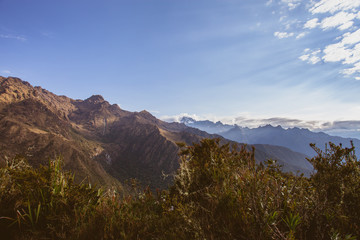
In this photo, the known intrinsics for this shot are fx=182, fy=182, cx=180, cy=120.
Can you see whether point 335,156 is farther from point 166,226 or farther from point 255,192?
point 166,226

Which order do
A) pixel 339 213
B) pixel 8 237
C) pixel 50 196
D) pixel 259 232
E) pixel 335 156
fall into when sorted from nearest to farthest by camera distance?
pixel 259 232 → pixel 339 213 → pixel 8 237 → pixel 50 196 → pixel 335 156

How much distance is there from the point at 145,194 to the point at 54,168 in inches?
93.2

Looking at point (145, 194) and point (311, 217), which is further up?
point (311, 217)

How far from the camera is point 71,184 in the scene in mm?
3799

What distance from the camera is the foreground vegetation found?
2602 millimetres

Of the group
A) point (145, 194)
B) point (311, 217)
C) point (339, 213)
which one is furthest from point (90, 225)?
point (339, 213)

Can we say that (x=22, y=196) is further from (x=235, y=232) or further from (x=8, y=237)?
(x=235, y=232)

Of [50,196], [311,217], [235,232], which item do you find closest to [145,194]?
[50,196]

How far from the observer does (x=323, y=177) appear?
3.79 m

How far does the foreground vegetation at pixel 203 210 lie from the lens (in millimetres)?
2602

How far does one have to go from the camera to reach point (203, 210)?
336 centimetres

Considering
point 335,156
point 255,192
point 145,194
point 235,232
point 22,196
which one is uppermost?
point 335,156

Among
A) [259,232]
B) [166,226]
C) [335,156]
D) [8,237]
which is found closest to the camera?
[259,232]

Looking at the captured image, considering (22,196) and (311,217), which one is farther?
(22,196)
